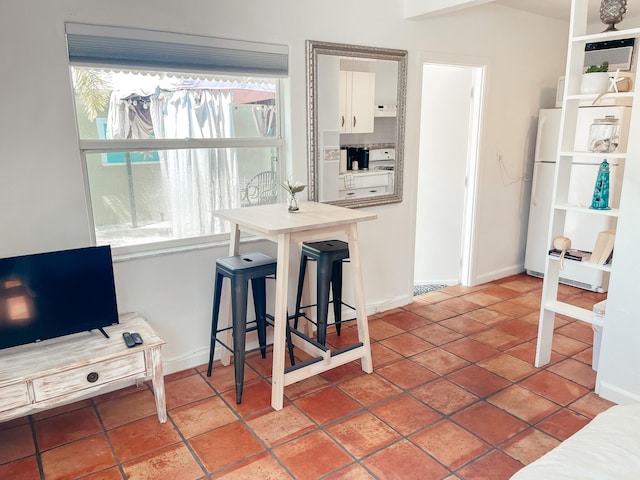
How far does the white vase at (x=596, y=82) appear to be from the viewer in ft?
8.49

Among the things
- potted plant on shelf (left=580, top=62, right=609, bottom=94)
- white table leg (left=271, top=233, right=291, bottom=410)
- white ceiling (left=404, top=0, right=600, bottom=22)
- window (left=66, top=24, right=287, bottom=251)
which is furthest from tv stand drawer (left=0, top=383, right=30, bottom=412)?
white ceiling (left=404, top=0, right=600, bottom=22)

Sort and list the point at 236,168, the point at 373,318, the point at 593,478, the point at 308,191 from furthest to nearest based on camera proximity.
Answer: the point at 373,318 < the point at 308,191 < the point at 236,168 < the point at 593,478

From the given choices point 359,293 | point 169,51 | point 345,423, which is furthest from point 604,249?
point 169,51

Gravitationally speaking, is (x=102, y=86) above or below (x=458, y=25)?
below

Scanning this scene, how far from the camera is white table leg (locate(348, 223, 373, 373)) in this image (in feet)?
9.07

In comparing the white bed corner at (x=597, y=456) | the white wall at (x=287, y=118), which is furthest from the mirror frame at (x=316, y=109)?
the white bed corner at (x=597, y=456)

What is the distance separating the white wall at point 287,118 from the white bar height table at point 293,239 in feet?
1.38

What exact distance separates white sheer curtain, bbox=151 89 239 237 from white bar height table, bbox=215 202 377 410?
0.23 m

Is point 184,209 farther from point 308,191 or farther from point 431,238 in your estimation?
point 431,238

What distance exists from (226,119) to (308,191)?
0.76 m

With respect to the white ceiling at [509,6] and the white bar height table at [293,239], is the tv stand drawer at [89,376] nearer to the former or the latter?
the white bar height table at [293,239]

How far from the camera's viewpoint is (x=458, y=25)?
389 centimetres

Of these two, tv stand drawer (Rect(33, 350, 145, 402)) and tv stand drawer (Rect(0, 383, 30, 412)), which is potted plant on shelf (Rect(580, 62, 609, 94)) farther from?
tv stand drawer (Rect(0, 383, 30, 412))

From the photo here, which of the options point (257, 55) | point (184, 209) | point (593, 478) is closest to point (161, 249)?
point (184, 209)
